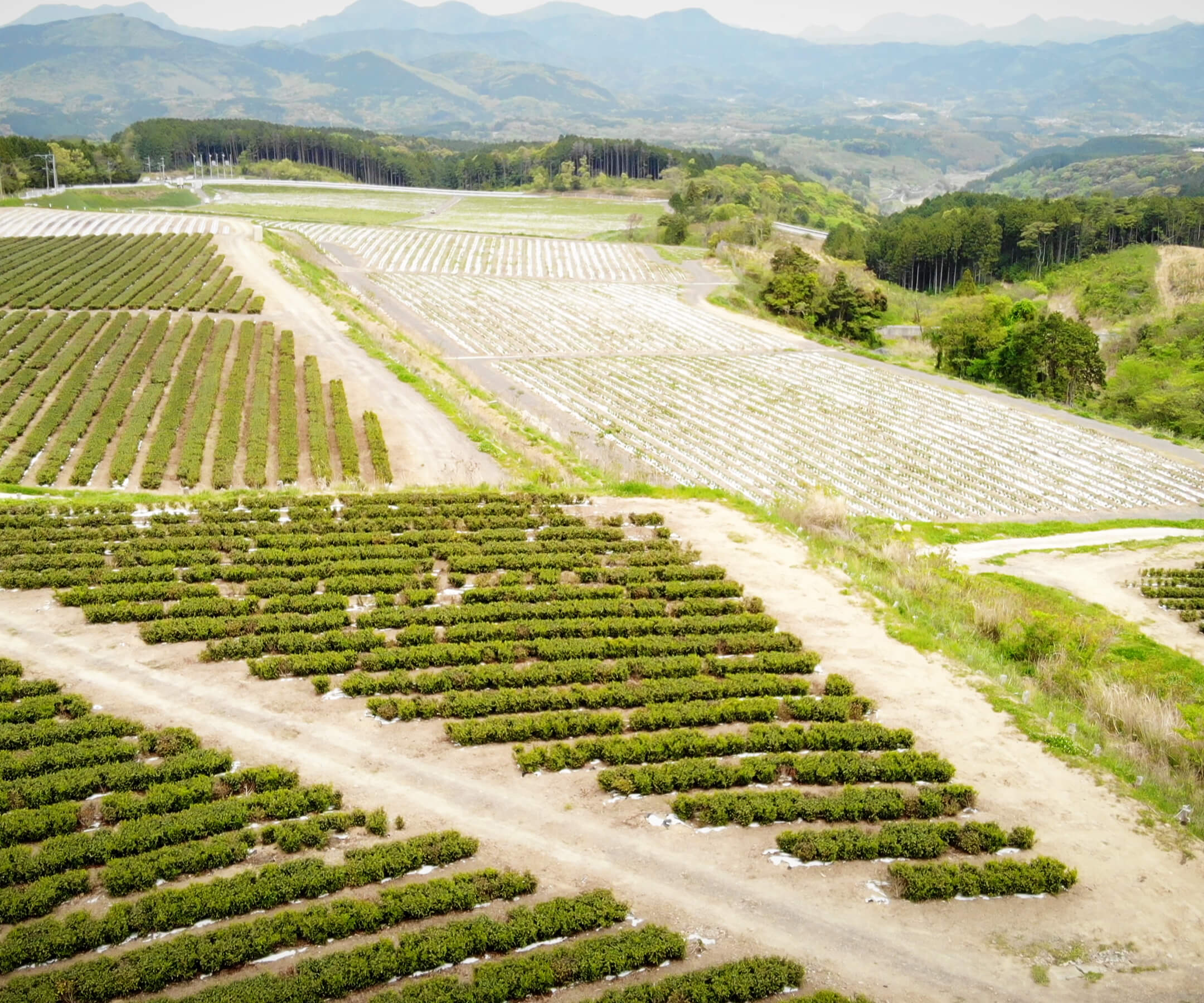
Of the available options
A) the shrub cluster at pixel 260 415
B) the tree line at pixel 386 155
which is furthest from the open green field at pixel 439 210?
the shrub cluster at pixel 260 415

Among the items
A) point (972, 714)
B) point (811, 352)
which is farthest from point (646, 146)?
point (972, 714)

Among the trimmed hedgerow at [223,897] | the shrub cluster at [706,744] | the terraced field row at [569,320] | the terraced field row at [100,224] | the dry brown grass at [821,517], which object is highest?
the terraced field row at [100,224]

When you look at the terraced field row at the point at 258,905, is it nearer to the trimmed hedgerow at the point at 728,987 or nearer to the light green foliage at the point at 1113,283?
the trimmed hedgerow at the point at 728,987

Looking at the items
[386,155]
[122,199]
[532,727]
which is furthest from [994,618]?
[386,155]

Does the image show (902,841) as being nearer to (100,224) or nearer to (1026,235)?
(100,224)

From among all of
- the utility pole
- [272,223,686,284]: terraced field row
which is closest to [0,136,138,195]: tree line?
the utility pole

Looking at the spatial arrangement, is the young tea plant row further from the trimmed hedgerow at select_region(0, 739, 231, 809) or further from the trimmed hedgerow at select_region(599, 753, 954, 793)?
the trimmed hedgerow at select_region(0, 739, 231, 809)
